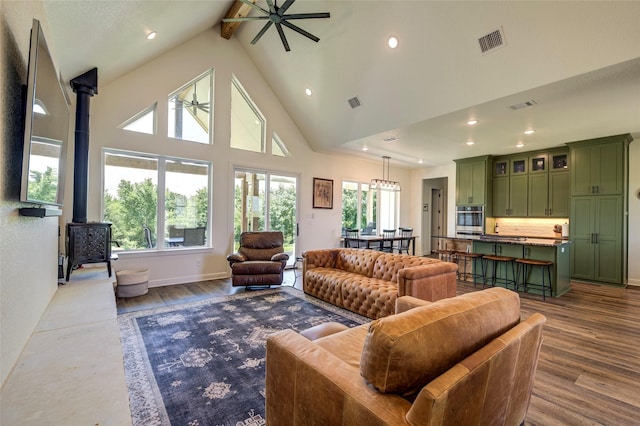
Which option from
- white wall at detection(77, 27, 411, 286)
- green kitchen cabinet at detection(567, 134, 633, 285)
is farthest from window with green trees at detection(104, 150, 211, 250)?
green kitchen cabinet at detection(567, 134, 633, 285)

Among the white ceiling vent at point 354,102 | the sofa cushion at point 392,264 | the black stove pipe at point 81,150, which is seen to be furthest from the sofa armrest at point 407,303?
the black stove pipe at point 81,150

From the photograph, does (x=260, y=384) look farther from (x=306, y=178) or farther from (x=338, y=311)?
(x=306, y=178)

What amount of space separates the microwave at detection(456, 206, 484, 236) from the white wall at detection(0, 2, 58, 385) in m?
8.54

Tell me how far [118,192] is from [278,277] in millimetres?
3025

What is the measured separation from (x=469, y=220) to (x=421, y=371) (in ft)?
25.9

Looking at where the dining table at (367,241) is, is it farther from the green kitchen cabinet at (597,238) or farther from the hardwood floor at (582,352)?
the green kitchen cabinet at (597,238)

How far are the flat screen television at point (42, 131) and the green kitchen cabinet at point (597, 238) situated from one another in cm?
837

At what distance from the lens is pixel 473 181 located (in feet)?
25.8

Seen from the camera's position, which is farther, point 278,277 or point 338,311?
point 278,277

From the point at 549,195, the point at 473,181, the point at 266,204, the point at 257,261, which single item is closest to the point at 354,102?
the point at 266,204

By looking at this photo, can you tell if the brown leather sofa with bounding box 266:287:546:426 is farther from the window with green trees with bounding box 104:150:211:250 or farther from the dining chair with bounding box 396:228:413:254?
the dining chair with bounding box 396:228:413:254

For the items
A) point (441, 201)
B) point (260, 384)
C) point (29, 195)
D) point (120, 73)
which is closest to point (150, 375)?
point (260, 384)

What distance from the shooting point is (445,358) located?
116 centimetres

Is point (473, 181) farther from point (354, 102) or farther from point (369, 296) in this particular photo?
point (369, 296)
